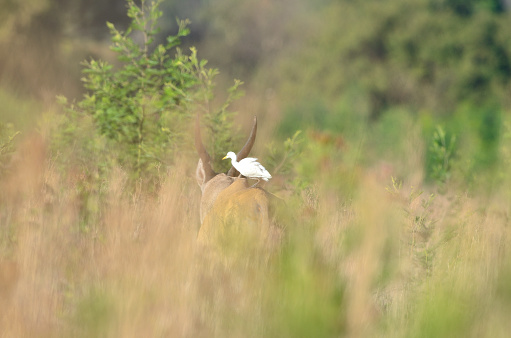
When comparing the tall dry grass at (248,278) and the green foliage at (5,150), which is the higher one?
the green foliage at (5,150)

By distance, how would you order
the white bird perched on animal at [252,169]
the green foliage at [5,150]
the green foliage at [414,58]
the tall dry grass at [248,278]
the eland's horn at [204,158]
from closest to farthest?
the tall dry grass at [248,278] → the white bird perched on animal at [252,169] → the green foliage at [5,150] → the eland's horn at [204,158] → the green foliage at [414,58]

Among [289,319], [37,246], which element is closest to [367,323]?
[289,319]

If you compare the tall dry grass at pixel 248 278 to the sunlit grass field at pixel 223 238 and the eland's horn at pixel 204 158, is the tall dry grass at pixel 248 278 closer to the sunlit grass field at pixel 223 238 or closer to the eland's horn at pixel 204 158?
the sunlit grass field at pixel 223 238

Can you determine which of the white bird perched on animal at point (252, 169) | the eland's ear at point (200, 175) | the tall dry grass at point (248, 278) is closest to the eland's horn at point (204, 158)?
the eland's ear at point (200, 175)

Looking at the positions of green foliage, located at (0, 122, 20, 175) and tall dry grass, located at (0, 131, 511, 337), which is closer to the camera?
tall dry grass, located at (0, 131, 511, 337)

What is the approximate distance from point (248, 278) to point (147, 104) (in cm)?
382

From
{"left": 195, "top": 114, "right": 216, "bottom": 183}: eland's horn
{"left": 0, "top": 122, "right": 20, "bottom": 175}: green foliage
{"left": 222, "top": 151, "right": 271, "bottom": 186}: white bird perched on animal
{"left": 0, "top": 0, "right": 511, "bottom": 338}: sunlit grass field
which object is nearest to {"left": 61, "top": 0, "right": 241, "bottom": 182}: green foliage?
{"left": 0, "top": 0, "right": 511, "bottom": 338}: sunlit grass field

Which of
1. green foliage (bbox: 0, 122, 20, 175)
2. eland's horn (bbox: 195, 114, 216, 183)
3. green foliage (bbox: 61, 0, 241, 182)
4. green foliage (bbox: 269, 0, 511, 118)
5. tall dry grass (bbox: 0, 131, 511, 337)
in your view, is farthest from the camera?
green foliage (bbox: 269, 0, 511, 118)

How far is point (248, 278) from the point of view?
296cm

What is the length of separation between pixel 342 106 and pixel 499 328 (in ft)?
48.6

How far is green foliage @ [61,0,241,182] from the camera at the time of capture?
20.7 feet

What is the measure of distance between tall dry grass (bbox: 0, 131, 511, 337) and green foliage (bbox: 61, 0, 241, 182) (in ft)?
8.17

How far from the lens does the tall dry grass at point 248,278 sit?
9.20 feet

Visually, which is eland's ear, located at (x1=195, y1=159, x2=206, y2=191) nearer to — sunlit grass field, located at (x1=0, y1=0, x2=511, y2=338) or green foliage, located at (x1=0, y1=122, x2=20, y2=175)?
sunlit grass field, located at (x1=0, y1=0, x2=511, y2=338)
